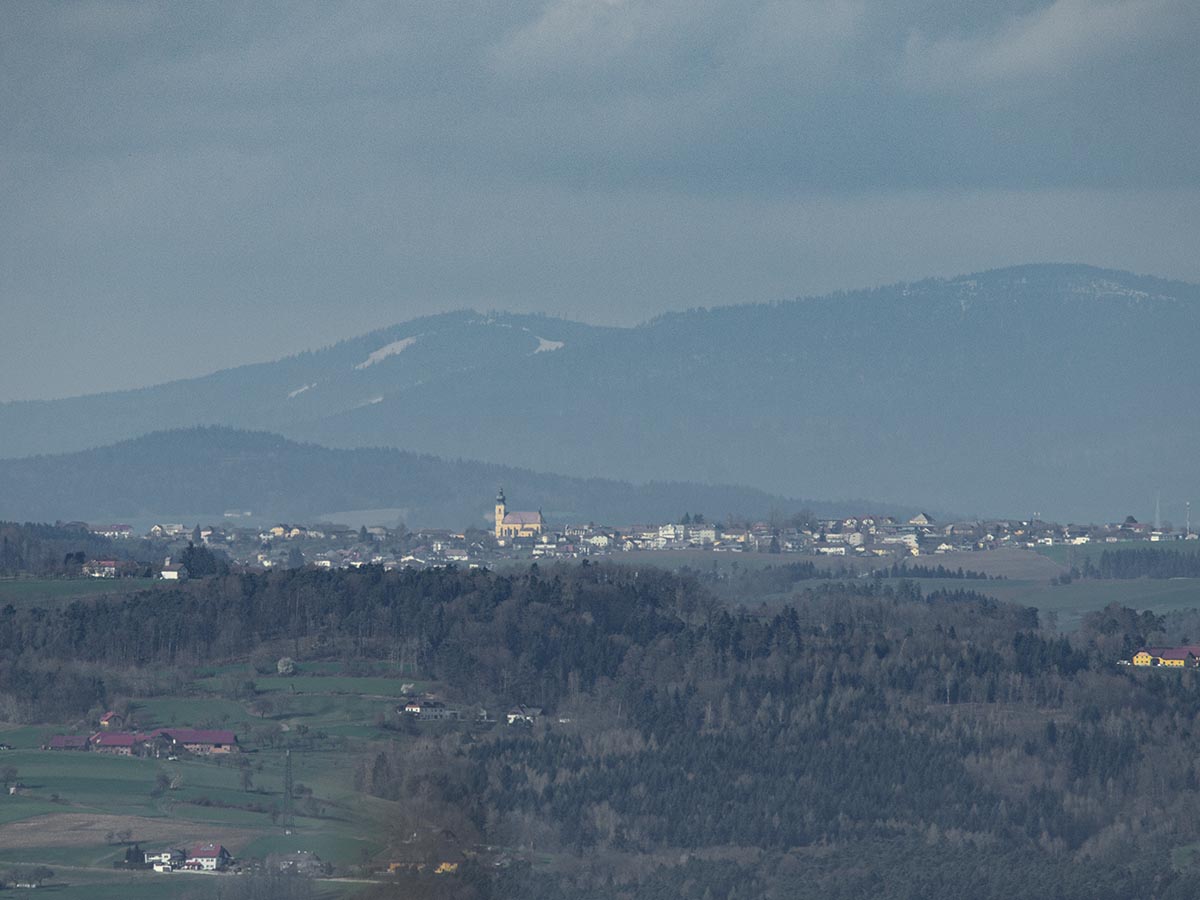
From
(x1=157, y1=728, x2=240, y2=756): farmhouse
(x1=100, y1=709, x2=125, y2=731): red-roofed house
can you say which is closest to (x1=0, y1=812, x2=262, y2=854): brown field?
(x1=157, y1=728, x2=240, y2=756): farmhouse

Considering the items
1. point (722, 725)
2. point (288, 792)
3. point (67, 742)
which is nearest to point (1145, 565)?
point (722, 725)

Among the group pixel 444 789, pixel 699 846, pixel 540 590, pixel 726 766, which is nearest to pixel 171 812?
pixel 444 789

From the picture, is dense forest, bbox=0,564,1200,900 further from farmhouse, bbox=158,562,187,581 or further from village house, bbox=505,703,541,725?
farmhouse, bbox=158,562,187,581

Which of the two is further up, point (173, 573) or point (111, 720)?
point (173, 573)

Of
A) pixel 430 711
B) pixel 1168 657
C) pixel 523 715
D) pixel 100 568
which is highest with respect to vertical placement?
pixel 100 568

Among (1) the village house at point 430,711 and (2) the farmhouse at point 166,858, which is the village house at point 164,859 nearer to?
(2) the farmhouse at point 166,858

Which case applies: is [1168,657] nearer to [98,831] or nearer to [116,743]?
[116,743]

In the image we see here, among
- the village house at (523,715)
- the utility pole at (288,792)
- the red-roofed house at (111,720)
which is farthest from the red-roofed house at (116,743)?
the village house at (523,715)

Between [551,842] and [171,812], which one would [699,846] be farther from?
[171,812]
